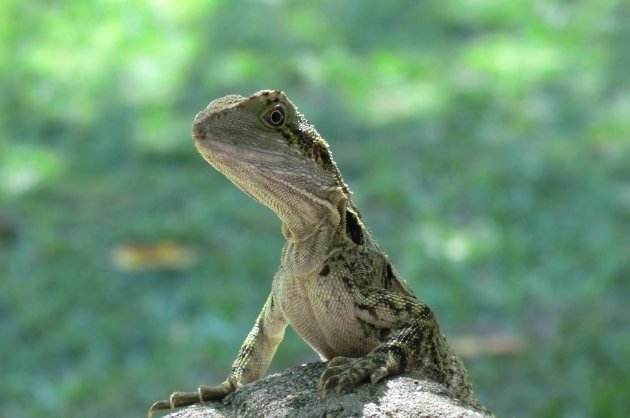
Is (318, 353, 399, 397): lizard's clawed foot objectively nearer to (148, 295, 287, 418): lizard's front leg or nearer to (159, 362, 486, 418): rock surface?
(159, 362, 486, 418): rock surface

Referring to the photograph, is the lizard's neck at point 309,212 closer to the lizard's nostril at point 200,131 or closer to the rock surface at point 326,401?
the lizard's nostril at point 200,131

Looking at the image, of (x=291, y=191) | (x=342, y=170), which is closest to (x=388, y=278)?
(x=291, y=191)

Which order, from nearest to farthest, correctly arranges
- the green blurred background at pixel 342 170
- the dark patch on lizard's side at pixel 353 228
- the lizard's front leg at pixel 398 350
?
1. the lizard's front leg at pixel 398 350
2. the dark patch on lizard's side at pixel 353 228
3. the green blurred background at pixel 342 170

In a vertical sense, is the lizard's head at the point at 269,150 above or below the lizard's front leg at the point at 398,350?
above

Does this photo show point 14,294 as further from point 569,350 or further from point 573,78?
point 573,78

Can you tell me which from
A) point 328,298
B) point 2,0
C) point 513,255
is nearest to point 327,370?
point 328,298

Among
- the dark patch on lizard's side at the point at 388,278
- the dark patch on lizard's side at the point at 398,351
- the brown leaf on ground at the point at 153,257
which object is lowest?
the dark patch on lizard's side at the point at 398,351

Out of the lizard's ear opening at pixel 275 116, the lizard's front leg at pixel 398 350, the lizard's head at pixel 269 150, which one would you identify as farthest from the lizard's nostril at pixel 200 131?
the lizard's front leg at pixel 398 350
